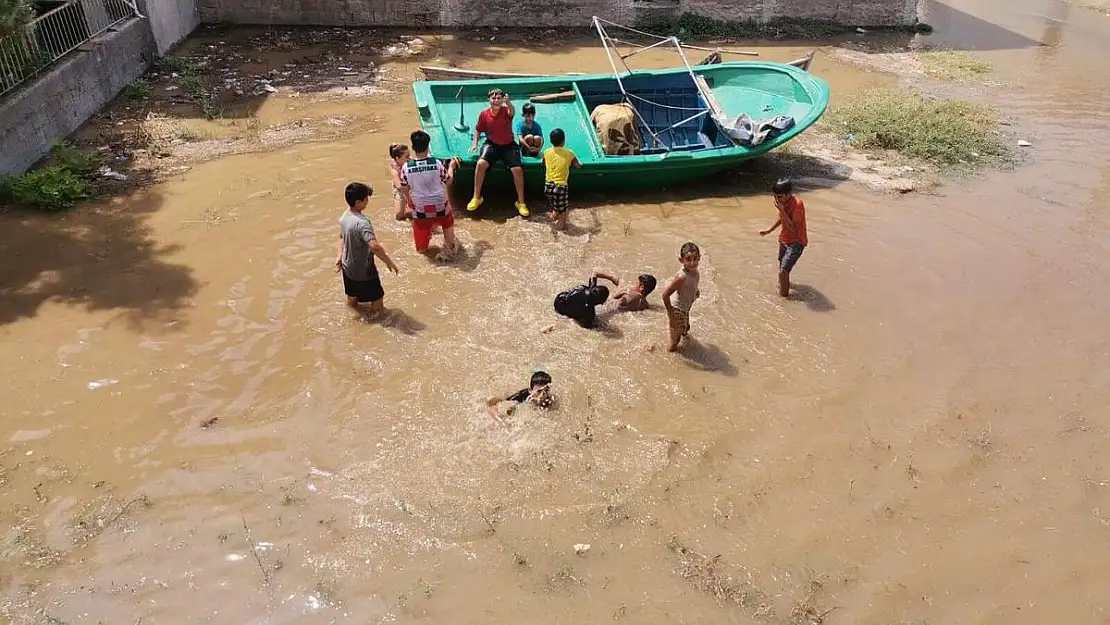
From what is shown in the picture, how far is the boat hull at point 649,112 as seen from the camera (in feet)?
27.0

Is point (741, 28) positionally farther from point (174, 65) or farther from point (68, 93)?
point (68, 93)

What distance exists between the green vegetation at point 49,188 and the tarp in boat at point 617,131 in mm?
5746

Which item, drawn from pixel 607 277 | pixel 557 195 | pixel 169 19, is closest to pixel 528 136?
pixel 557 195

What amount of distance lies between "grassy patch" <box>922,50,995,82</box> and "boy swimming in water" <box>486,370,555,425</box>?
11547 millimetres

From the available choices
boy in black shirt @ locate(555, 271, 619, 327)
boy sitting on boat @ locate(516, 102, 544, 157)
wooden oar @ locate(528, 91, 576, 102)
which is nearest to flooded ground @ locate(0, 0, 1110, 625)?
boy in black shirt @ locate(555, 271, 619, 327)

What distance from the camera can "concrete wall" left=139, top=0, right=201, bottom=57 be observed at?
38.1ft

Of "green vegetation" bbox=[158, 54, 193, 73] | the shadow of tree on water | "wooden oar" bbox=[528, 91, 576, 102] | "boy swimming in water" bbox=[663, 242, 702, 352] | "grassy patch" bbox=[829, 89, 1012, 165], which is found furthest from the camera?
"green vegetation" bbox=[158, 54, 193, 73]

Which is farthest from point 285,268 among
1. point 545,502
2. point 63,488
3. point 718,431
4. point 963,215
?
point 963,215

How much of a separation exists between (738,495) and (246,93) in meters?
9.62

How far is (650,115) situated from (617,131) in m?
1.46

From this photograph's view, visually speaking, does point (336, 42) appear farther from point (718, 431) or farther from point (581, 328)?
point (718, 431)

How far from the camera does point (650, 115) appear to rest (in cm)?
982

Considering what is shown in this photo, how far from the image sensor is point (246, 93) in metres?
11.0

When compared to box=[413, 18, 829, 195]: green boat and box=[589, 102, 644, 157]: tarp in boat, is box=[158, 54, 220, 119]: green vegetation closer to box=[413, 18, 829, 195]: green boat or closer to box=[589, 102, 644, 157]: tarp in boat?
box=[413, 18, 829, 195]: green boat
